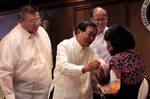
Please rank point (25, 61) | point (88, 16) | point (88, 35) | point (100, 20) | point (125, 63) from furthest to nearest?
point (88, 16), point (100, 20), point (25, 61), point (88, 35), point (125, 63)

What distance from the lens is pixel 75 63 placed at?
2.83 meters

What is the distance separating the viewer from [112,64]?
2186mm

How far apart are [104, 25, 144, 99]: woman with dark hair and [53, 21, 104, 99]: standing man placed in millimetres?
515

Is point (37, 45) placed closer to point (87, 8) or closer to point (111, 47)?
point (111, 47)

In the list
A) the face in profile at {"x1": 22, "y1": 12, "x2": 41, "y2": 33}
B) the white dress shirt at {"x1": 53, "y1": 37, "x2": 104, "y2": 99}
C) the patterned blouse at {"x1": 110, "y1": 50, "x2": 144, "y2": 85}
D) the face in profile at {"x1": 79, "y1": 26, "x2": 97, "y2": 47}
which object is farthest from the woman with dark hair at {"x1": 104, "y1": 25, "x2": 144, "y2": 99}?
the face in profile at {"x1": 22, "y1": 12, "x2": 41, "y2": 33}

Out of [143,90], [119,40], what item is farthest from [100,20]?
[143,90]

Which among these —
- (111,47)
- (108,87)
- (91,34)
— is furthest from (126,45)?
(91,34)

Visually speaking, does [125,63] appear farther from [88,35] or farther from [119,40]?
[88,35]

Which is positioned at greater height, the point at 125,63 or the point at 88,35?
the point at 88,35

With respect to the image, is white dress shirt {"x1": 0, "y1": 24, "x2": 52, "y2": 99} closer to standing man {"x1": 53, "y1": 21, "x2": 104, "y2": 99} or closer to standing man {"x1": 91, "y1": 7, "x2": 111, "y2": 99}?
standing man {"x1": 53, "y1": 21, "x2": 104, "y2": 99}

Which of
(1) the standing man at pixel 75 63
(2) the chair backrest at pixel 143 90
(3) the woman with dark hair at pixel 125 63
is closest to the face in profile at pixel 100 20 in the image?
(1) the standing man at pixel 75 63

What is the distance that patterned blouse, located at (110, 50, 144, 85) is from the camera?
7.09ft

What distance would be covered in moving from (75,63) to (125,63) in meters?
0.74

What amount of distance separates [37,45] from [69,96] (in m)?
0.67
